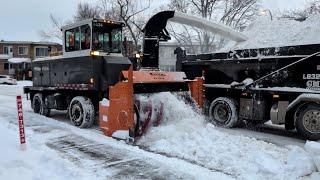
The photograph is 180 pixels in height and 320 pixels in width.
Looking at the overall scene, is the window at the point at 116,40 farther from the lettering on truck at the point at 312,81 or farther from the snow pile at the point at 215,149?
the lettering on truck at the point at 312,81

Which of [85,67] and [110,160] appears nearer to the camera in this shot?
[110,160]

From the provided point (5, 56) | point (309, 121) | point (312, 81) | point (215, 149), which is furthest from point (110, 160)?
point (5, 56)

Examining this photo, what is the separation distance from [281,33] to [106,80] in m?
4.76

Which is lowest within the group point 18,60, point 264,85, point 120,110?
point 120,110

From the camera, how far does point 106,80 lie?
37.1ft

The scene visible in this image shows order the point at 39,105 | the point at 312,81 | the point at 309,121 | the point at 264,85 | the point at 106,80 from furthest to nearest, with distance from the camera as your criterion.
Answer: the point at 39,105 → the point at 106,80 → the point at 264,85 → the point at 309,121 → the point at 312,81

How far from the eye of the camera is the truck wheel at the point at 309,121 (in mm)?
9780

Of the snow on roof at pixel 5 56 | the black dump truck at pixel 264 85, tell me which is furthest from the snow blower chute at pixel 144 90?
the snow on roof at pixel 5 56

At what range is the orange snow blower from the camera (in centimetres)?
944

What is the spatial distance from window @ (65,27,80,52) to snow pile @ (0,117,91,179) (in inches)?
154

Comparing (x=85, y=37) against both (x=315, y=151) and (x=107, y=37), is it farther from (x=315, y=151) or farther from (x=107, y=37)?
(x=315, y=151)

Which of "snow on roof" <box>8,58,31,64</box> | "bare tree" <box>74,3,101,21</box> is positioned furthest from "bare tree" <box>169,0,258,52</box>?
"snow on roof" <box>8,58,31,64</box>

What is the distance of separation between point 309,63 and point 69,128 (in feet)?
20.0

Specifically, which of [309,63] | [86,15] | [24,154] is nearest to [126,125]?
[24,154]
